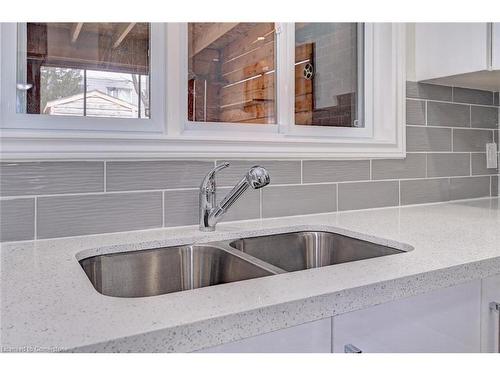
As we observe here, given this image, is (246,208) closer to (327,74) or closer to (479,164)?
(327,74)

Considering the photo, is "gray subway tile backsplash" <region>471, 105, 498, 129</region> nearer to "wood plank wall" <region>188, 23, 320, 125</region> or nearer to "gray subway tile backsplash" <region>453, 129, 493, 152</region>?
"gray subway tile backsplash" <region>453, 129, 493, 152</region>

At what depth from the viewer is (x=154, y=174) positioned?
1207 millimetres

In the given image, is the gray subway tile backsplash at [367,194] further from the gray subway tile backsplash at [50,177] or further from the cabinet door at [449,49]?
the gray subway tile backsplash at [50,177]

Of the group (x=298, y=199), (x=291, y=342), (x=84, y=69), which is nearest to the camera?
(x=291, y=342)

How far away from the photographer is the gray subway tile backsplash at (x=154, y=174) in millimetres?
1153

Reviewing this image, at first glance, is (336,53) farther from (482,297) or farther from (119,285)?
(119,285)

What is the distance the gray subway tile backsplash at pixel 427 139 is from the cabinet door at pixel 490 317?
89 centimetres

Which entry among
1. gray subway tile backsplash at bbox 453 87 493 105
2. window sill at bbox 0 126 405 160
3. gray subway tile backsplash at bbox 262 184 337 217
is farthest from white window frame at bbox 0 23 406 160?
gray subway tile backsplash at bbox 453 87 493 105

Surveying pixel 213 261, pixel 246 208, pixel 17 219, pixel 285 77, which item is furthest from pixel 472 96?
pixel 17 219

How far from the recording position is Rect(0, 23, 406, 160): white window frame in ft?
A: 3.50

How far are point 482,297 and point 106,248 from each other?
0.89 m

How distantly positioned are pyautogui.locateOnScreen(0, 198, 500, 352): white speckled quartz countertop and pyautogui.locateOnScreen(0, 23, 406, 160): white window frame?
0.84 feet

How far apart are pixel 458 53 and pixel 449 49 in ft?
0.15

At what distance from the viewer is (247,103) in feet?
4.75
